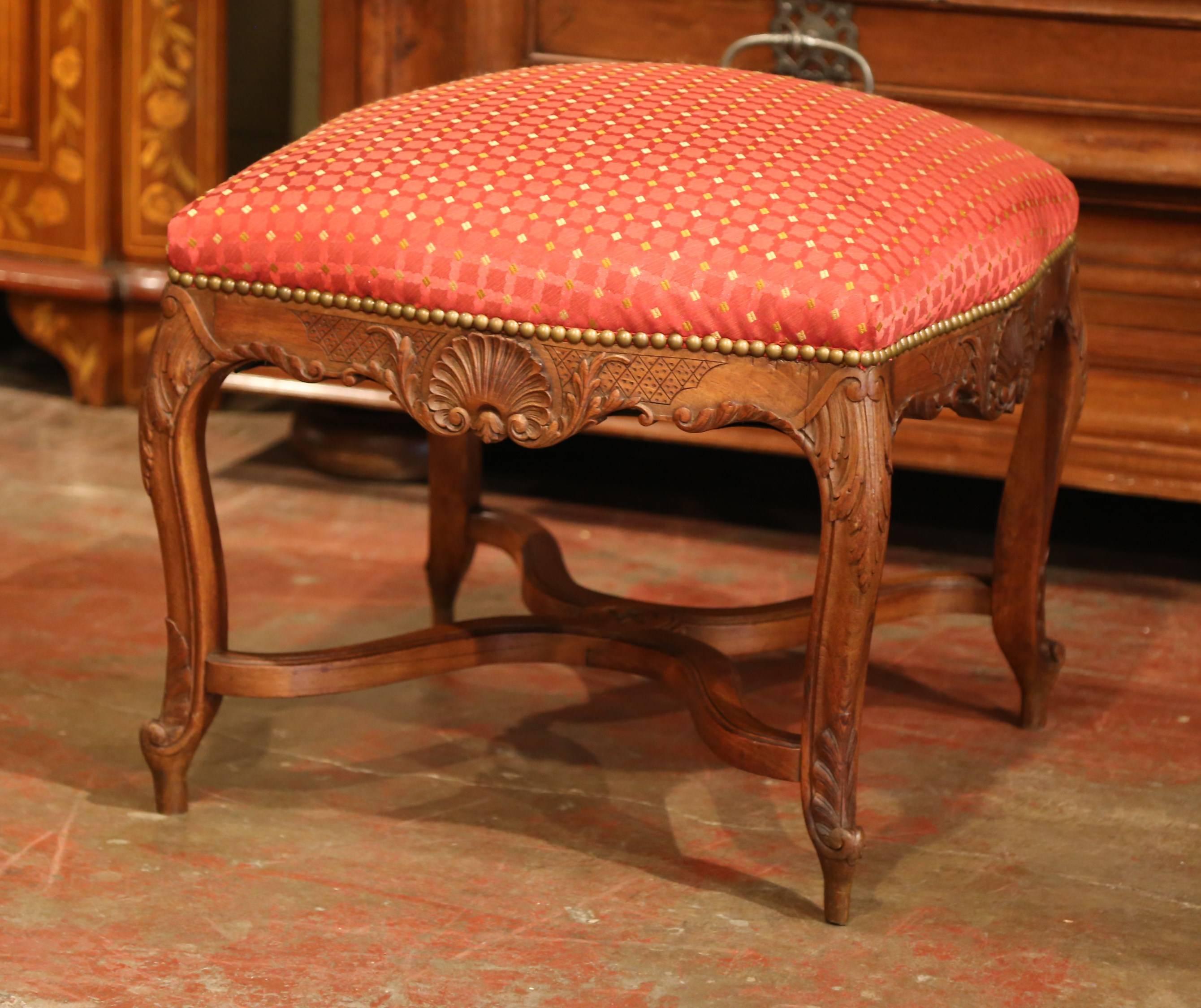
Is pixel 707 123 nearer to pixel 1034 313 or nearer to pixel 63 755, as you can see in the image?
pixel 1034 313

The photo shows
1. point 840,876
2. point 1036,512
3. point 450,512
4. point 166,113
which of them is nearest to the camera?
point 840,876

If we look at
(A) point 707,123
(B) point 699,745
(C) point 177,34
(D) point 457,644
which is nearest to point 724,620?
(B) point 699,745

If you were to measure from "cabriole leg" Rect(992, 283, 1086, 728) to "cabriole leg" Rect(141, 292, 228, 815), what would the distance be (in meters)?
0.68

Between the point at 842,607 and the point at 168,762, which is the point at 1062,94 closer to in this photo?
the point at 842,607

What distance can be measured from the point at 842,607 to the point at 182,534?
1.60 ft

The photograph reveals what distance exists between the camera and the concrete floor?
43.4 inches

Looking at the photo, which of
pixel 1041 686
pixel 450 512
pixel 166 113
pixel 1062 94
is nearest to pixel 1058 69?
pixel 1062 94

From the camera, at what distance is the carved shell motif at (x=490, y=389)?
111cm

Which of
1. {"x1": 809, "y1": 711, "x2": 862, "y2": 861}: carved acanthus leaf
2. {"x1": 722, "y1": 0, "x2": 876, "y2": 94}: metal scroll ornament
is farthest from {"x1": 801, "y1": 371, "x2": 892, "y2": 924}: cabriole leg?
{"x1": 722, "y1": 0, "x2": 876, "y2": 94}: metal scroll ornament

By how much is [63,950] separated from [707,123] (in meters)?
0.69

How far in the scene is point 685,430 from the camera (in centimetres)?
106

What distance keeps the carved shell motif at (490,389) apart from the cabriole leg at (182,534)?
0.19m

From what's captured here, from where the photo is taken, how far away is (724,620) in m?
1.46

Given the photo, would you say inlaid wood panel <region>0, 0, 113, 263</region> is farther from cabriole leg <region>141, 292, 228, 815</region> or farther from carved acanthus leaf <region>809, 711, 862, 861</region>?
carved acanthus leaf <region>809, 711, 862, 861</region>
